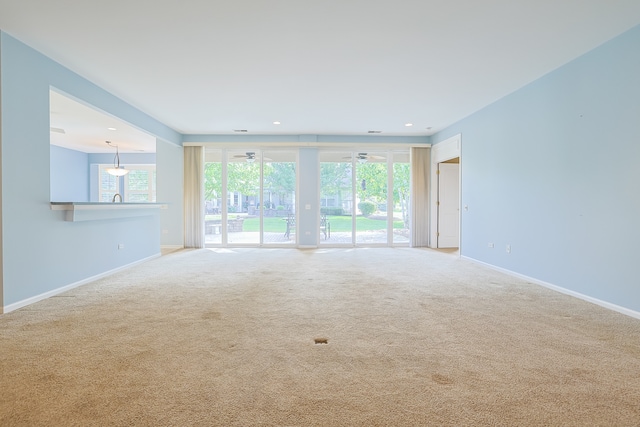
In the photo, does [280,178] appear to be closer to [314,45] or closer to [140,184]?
[314,45]

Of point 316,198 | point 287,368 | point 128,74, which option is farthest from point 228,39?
point 316,198

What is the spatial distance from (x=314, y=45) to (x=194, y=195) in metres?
5.57

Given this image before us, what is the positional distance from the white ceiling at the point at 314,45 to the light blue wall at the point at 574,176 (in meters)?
0.30

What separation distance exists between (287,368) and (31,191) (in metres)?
3.51

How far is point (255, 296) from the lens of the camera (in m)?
3.63

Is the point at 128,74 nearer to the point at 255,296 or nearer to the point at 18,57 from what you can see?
the point at 18,57

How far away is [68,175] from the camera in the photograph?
9.28 meters

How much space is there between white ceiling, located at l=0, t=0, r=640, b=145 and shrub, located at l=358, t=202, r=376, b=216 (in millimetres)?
3076

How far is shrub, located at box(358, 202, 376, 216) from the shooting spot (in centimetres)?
796

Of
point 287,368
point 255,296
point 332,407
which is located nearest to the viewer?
point 332,407

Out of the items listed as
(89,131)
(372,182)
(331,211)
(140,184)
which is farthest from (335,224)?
(140,184)

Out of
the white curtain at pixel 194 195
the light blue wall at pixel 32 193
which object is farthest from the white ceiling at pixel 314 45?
the white curtain at pixel 194 195

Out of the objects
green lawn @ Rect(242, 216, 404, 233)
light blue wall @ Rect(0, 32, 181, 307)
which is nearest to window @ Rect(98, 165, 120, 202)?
green lawn @ Rect(242, 216, 404, 233)

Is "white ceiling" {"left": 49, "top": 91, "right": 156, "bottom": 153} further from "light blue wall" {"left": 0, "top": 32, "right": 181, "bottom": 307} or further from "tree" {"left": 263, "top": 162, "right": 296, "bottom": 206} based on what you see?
"tree" {"left": 263, "top": 162, "right": 296, "bottom": 206}
